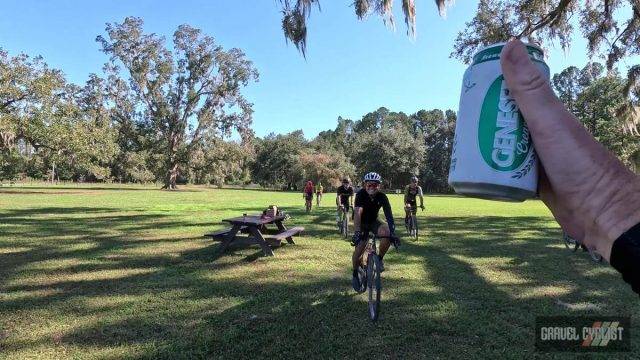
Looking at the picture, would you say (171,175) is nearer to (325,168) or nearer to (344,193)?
(325,168)

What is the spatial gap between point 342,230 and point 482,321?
8.70 m

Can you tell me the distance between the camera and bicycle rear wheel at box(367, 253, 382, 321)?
5902 millimetres

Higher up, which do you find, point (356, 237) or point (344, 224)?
point (356, 237)

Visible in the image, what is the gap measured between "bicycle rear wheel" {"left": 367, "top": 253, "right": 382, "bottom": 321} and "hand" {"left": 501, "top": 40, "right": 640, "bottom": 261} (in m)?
4.68

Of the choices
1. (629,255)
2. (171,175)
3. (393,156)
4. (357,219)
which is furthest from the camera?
(393,156)

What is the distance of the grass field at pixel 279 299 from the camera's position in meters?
5.04

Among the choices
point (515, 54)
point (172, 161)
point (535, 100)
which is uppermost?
point (172, 161)

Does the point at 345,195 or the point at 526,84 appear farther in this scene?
the point at 345,195

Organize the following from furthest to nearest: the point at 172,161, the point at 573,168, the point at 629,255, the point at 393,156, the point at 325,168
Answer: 1. the point at 393,156
2. the point at 325,168
3. the point at 172,161
4. the point at 573,168
5. the point at 629,255

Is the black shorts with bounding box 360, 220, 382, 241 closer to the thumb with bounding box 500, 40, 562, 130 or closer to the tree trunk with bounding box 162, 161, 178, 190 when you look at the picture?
the thumb with bounding box 500, 40, 562, 130

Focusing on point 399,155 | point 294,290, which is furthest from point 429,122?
point 294,290

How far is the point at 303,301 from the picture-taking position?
673 centimetres

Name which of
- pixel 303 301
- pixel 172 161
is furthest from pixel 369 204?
pixel 172 161

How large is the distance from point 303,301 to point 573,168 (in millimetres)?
5818
